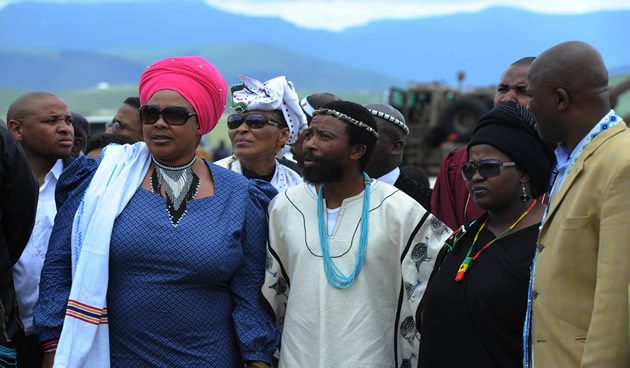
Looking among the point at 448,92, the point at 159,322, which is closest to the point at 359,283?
the point at 159,322

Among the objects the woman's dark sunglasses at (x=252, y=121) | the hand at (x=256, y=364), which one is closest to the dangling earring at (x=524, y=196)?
the hand at (x=256, y=364)

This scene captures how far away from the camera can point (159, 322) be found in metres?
3.21

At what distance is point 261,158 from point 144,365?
1750mm

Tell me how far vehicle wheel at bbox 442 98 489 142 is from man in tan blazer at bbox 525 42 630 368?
19466 millimetres

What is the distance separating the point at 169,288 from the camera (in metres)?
3.22

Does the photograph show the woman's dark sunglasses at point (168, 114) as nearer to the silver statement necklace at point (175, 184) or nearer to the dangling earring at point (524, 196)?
the silver statement necklace at point (175, 184)

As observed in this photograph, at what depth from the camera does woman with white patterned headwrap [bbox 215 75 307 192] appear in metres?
4.50

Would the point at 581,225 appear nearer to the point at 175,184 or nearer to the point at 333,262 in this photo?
the point at 333,262

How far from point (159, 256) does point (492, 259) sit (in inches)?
57.0

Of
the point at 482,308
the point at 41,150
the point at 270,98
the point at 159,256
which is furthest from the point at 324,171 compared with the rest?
the point at 41,150

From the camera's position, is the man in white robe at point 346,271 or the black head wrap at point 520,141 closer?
the black head wrap at point 520,141

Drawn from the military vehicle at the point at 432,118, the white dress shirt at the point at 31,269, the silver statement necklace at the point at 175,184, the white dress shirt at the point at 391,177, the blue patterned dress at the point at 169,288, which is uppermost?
the silver statement necklace at the point at 175,184

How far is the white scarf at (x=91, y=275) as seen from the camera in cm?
309

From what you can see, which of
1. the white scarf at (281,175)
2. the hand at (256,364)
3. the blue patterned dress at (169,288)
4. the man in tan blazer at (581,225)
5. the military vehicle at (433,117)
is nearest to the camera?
the man in tan blazer at (581,225)
